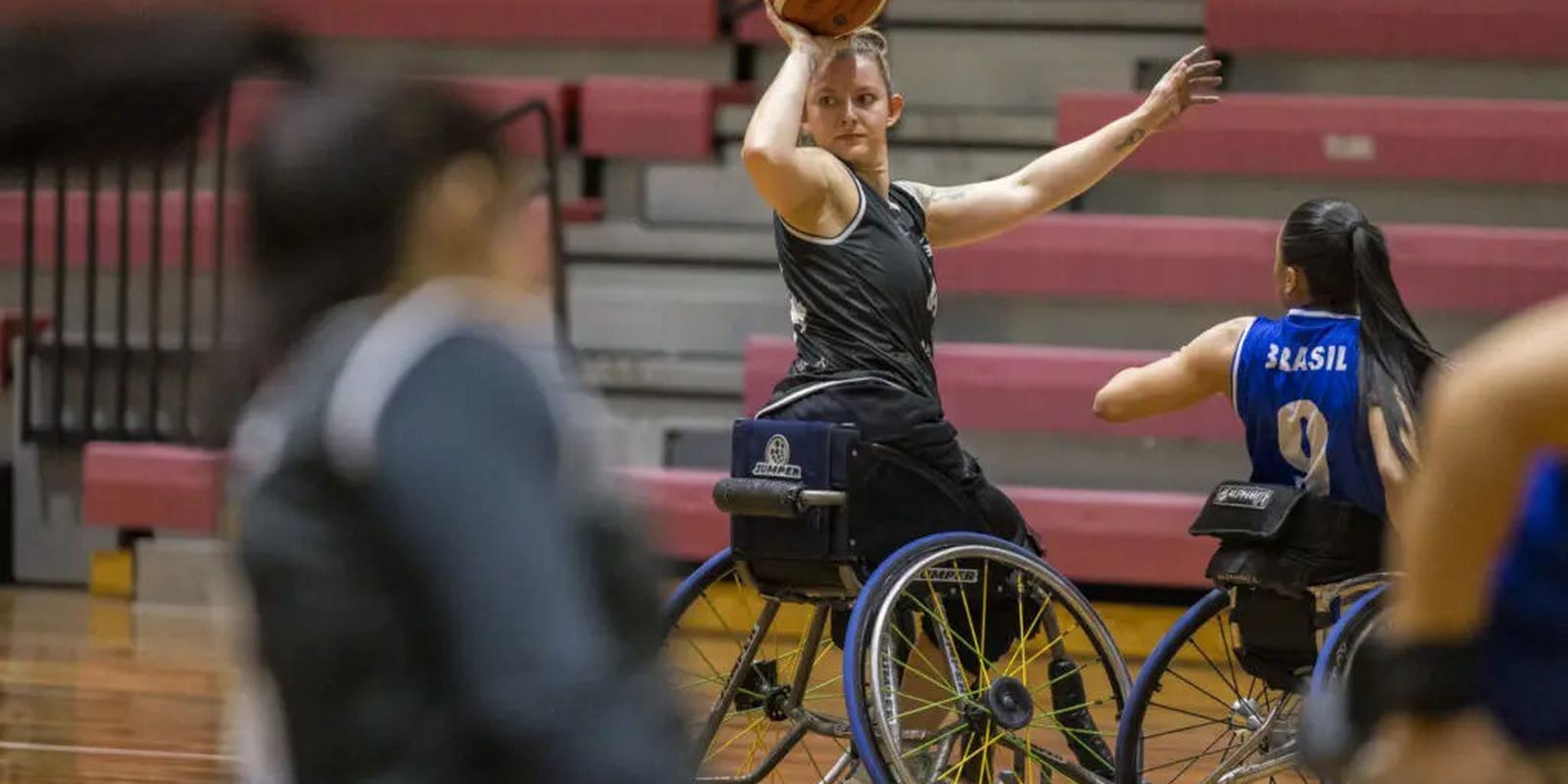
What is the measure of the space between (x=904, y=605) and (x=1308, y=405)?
2.14ft

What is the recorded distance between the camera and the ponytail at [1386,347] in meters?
3.32

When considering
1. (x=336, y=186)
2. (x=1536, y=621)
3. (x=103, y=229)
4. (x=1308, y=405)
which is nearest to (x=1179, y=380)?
(x=1308, y=405)

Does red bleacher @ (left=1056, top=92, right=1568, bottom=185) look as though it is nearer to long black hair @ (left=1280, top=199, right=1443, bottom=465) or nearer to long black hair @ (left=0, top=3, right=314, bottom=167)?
long black hair @ (left=1280, top=199, right=1443, bottom=465)

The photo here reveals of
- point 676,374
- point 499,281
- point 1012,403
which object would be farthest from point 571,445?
point 676,374

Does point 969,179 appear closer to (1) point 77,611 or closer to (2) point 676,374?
(2) point 676,374

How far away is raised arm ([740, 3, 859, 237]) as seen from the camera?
11.3ft

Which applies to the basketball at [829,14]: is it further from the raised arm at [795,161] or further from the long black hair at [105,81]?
the long black hair at [105,81]

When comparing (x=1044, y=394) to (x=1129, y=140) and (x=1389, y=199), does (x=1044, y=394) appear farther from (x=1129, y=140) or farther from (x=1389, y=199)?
(x=1129, y=140)

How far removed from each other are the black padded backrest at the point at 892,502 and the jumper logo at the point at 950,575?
10 cm

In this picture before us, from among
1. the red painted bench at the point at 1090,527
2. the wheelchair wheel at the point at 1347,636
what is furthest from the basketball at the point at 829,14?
the red painted bench at the point at 1090,527

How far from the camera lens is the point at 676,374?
6.50 metres

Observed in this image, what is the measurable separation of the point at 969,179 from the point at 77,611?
9.02ft

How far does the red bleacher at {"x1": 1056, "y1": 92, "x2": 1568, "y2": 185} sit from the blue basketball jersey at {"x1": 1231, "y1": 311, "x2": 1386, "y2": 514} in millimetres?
2999

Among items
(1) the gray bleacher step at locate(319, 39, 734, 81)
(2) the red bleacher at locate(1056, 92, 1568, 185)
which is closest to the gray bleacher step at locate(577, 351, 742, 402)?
(1) the gray bleacher step at locate(319, 39, 734, 81)
